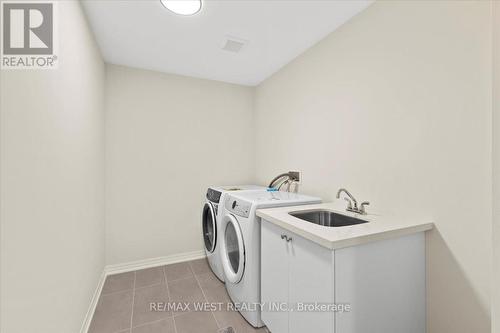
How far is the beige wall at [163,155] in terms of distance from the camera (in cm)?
239

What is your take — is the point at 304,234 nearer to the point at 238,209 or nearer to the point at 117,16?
the point at 238,209

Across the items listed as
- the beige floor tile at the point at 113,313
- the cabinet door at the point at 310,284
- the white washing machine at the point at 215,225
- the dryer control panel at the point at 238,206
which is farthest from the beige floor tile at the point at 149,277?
the cabinet door at the point at 310,284

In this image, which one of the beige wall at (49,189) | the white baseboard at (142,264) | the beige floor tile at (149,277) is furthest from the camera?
the beige floor tile at (149,277)

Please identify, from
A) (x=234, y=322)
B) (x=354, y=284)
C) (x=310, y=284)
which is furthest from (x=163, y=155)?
(x=354, y=284)

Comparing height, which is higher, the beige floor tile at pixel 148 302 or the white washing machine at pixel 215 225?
the white washing machine at pixel 215 225

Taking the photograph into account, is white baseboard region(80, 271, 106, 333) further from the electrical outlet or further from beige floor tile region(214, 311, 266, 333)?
the electrical outlet

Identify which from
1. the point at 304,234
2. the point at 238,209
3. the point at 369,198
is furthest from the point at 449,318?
the point at 238,209

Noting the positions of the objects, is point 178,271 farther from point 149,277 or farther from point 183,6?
point 183,6

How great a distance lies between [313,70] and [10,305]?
2321 mm

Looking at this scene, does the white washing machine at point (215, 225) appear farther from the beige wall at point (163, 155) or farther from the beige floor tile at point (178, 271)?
the beige wall at point (163, 155)

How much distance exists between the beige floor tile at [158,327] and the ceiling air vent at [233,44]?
2.36 meters

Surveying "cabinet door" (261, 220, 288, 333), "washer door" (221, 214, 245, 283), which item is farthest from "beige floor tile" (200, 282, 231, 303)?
"cabinet door" (261, 220, 288, 333)

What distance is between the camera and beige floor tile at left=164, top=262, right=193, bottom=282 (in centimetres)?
227

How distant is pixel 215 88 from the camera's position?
2857 mm
